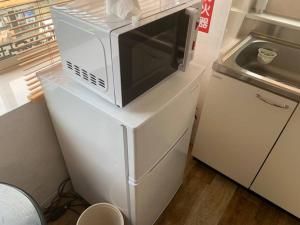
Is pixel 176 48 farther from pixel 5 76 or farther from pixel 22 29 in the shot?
pixel 5 76

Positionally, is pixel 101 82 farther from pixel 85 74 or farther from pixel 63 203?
pixel 63 203

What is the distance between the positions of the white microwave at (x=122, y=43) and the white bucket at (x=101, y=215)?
678 mm

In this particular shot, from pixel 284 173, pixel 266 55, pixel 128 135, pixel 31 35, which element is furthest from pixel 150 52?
pixel 284 173

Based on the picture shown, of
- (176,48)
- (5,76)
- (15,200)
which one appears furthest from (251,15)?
(15,200)

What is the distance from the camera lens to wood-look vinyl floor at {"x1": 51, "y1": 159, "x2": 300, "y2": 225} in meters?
1.58

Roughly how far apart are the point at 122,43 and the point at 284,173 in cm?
129

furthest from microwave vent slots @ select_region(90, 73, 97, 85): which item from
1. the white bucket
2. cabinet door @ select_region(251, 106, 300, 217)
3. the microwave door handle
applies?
cabinet door @ select_region(251, 106, 300, 217)

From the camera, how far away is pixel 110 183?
117cm

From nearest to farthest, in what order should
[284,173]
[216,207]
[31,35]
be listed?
[31,35] → [284,173] → [216,207]

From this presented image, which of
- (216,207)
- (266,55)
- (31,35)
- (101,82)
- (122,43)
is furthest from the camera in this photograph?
(216,207)

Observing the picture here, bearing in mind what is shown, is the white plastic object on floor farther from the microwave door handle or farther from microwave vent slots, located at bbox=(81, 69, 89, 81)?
microwave vent slots, located at bbox=(81, 69, 89, 81)

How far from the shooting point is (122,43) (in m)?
0.71

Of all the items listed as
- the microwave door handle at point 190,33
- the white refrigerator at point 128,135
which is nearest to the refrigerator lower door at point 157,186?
the white refrigerator at point 128,135

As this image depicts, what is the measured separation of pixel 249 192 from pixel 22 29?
70.1 inches
